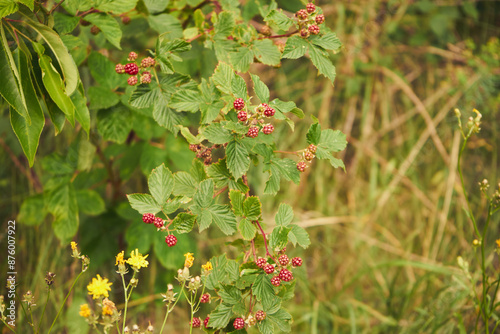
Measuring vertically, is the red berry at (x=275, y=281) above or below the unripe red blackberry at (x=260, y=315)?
above

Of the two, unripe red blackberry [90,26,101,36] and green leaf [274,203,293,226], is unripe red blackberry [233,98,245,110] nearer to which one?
green leaf [274,203,293,226]

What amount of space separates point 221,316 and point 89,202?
23.2 inches

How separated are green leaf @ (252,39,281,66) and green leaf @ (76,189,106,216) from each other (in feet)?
1.93

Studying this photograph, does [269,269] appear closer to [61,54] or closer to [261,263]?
[261,263]

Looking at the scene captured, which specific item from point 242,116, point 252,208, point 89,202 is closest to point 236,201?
point 252,208

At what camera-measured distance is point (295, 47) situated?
2.34ft

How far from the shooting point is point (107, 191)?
1.35m

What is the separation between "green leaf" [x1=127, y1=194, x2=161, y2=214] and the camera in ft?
2.14

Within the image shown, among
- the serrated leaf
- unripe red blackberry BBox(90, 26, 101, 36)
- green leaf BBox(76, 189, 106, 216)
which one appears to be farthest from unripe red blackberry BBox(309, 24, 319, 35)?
green leaf BBox(76, 189, 106, 216)

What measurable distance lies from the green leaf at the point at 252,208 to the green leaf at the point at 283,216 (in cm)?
4

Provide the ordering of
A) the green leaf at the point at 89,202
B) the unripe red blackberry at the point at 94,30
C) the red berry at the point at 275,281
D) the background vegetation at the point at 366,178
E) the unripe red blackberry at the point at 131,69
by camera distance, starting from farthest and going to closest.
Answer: the background vegetation at the point at 366,178 → the green leaf at the point at 89,202 → the unripe red blackberry at the point at 94,30 → the unripe red blackberry at the point at 131,69 → the red berry at the point at 275,281

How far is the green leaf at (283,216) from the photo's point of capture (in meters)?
0.68

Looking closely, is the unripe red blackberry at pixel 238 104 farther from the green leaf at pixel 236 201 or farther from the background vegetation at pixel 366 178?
the background vegetation at pixel 366 178

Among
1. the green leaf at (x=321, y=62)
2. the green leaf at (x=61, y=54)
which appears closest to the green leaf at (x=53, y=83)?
the green leaf at (x=61, y=54)
